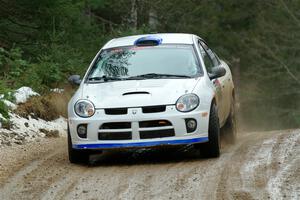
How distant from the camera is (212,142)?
9.32 m

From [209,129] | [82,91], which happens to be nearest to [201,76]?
[209,129]

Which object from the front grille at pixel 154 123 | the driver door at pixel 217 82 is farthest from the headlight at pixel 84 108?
the driver door at pixel 217 82

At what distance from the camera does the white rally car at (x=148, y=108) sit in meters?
9.11

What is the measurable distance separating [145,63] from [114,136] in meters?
1.56

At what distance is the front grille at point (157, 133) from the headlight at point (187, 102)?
0.31 m

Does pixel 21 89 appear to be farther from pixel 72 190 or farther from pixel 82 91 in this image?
pixel 72 190

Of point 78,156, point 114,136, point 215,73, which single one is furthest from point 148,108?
point 215,73

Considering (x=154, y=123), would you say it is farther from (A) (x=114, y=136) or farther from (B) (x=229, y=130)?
(B) (x=229, y=130)

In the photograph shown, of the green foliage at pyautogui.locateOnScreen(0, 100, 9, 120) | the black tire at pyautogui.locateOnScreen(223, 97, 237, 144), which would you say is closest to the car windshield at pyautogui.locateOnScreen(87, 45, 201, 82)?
the black tire at pyautogui.locateOnScreen(223, 97, 237, 144)

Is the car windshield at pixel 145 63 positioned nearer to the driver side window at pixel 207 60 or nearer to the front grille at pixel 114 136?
the driver side window at pixel 207 60

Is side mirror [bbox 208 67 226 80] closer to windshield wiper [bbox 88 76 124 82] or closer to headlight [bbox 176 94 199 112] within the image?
headlight [bbox 176 94 199 112]

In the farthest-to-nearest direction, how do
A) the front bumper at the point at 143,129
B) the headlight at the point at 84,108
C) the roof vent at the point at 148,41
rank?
1. the roof vent at the point at 148,41
2. the headlight at the point at 84,108
3. the front bumper at the point at 143,129

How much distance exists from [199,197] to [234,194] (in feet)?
1.16

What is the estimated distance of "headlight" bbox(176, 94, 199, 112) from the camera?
30.0 feet
